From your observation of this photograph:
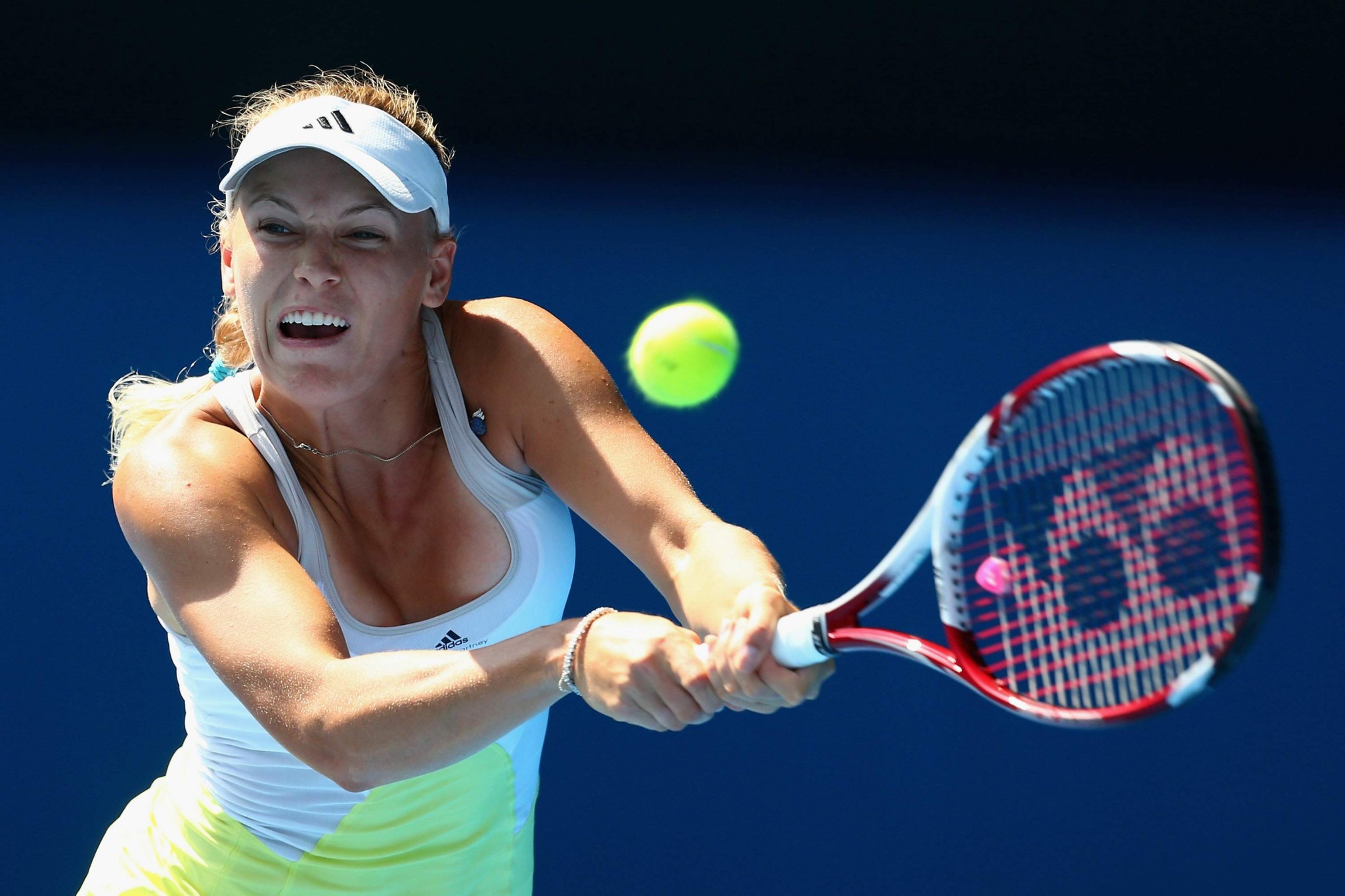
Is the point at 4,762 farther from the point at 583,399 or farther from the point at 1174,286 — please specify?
the point at 1174,286

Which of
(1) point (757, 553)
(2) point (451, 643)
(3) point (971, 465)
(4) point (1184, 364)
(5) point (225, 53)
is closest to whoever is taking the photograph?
(4) point (1184, 364)

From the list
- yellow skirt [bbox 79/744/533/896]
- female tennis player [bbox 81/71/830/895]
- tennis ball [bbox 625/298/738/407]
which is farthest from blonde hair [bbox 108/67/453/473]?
tennis ball [bbox 625/298/738/407]

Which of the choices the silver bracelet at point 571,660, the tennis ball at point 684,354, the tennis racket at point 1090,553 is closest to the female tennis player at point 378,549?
the silver bracelet at point 571,660

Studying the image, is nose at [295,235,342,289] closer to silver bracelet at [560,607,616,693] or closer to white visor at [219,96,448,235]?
white visor at [219,96,448,235]

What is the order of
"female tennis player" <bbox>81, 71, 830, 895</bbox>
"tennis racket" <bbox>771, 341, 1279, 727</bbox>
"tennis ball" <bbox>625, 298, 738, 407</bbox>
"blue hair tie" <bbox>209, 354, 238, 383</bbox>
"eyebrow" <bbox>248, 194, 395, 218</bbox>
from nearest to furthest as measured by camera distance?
"tennis racket" <bbox>771, 341, 1279, 727</bbox> < "female tennis player" <bbox>81, 71, 830, 895</bbox> < "eyebrow" <bbox>248, 194, 395, 218</bbox> < "blue hair tie" <bbox>209, 354, 238, 383</bbox> < "tennis ball" <bbox>625, 298, 738, 407</bbox>

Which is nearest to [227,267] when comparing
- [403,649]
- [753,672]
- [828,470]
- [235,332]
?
[235,332]

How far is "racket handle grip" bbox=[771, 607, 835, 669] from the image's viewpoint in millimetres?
1224

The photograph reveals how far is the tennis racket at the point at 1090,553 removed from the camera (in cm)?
115

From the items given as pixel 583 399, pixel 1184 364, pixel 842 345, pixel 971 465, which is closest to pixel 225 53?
pixel 842 345

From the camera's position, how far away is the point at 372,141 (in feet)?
4.87

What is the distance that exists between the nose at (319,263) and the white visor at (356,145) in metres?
0.08

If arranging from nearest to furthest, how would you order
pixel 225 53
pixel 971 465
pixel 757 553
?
pixel 971 465 → pixel 757 553 → pixel 225 53

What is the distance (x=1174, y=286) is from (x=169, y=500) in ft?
6.97

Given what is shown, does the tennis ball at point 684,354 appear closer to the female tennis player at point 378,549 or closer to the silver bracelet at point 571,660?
the female tennis player at point 378,549
